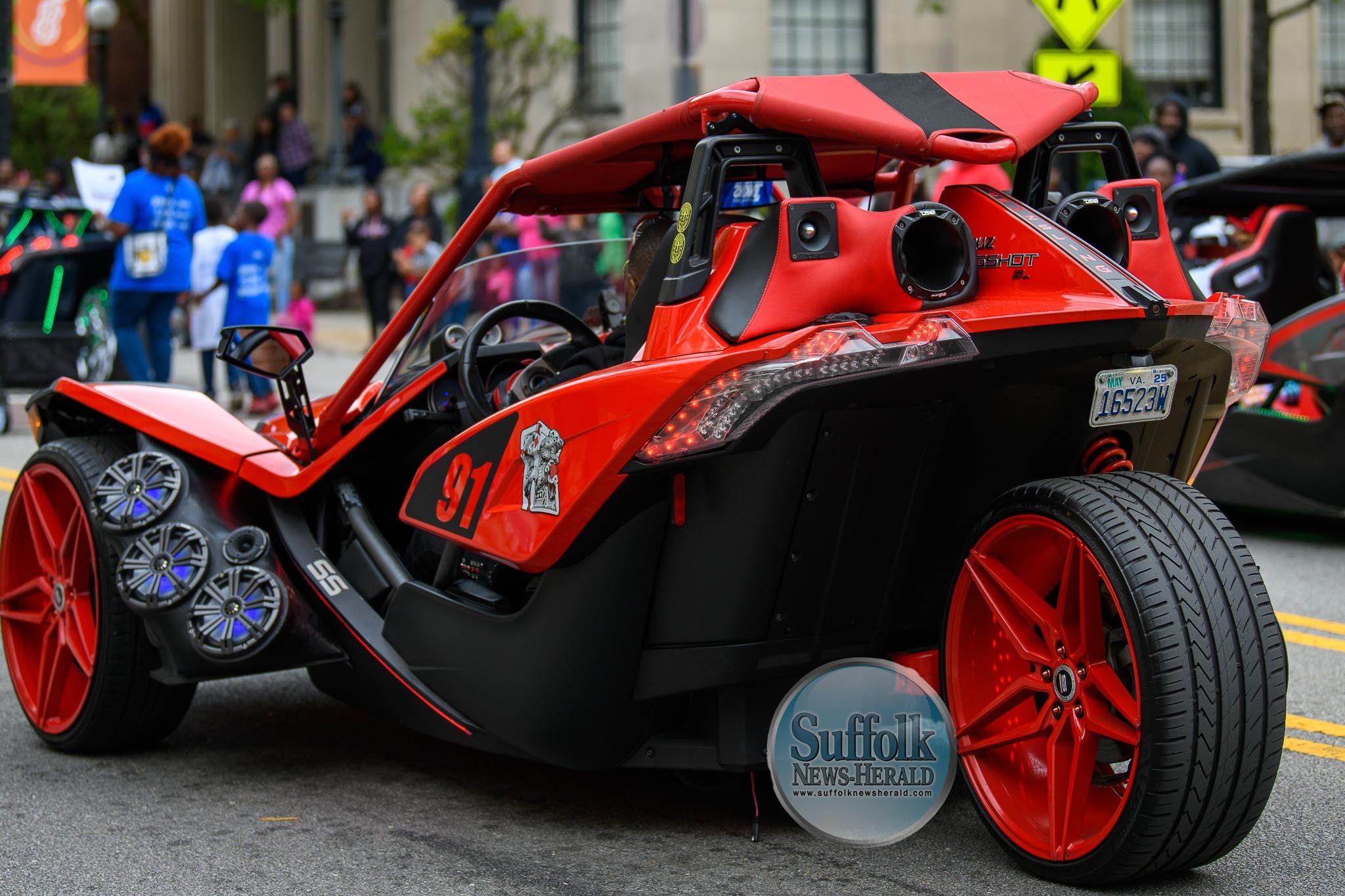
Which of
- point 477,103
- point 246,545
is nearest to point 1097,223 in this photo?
point 246,545

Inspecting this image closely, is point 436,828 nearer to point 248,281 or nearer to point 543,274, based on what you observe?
point 543,274

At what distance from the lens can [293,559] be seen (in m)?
4.36

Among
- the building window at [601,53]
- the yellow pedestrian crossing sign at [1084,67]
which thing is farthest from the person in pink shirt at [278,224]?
the yellow pedestrian crossing sign at [1084,67]

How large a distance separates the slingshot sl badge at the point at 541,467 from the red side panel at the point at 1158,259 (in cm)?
126

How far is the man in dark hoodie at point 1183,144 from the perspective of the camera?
13477 mm

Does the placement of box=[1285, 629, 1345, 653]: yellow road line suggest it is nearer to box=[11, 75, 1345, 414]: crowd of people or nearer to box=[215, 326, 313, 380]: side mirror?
box=[11, 75, 1345, 414]: crowd of people

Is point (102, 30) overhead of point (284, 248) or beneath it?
overhead

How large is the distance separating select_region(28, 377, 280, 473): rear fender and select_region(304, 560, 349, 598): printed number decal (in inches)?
14.0

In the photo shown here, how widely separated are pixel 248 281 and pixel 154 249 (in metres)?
1.34

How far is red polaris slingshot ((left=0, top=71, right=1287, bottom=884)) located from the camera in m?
3.16

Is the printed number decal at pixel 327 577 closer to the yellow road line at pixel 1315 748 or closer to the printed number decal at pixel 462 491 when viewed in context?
the printed number decal at pixel 462 491

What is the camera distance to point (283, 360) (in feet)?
15.1

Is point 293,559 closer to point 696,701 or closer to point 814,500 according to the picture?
point 696,701

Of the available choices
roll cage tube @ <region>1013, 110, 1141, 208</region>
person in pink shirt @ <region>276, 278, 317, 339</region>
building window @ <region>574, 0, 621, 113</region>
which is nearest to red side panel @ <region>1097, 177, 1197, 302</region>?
roll cage tube @ <region>1013, 110, 1141, 208</region>
